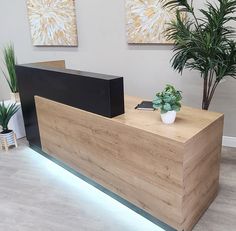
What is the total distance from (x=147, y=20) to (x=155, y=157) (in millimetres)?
2126

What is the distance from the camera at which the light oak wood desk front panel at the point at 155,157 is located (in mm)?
1704

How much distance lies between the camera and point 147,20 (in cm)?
329

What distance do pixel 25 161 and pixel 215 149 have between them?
2151mm

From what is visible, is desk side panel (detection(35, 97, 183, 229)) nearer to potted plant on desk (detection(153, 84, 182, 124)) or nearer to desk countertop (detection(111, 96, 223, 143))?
desk countertop (detection(111, 96, 223, 143))

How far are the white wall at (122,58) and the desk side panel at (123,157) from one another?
1.41 metres

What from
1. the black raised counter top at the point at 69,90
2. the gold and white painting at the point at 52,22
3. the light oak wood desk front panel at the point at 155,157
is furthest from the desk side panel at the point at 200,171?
the gold and white painting at the point at 52,22

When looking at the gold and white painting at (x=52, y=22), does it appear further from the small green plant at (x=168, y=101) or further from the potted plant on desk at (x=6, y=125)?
the small green plant at (x=168, y=101)

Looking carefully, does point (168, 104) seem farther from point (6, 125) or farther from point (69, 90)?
point (6, 125)

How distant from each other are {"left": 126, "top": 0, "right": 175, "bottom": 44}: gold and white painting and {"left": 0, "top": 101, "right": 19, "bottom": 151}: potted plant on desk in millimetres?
1837

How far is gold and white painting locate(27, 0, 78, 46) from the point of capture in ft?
13.1

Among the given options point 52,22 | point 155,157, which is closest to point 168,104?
→ point 155,157

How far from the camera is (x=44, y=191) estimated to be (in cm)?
249

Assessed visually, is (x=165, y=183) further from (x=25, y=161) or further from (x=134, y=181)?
(x=25, y=161)

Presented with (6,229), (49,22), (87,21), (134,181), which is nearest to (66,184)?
(6,229)
